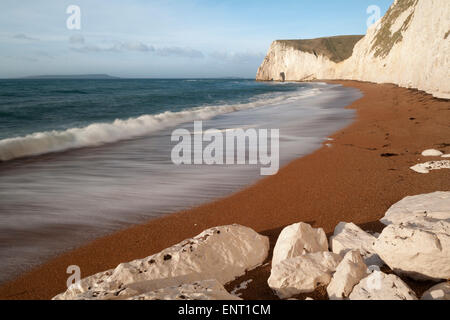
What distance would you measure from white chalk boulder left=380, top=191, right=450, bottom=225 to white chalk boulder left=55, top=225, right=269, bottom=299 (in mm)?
1764

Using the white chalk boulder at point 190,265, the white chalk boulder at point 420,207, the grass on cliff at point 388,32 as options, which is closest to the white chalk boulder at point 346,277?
the white chalk boulder at point 190,265

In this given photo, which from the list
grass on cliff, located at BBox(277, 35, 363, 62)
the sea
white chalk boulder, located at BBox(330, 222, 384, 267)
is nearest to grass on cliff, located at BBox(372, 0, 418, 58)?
the sea

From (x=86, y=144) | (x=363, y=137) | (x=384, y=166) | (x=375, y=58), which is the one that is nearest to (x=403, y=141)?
(x=363, y=137)

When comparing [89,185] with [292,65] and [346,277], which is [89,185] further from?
[292,65]

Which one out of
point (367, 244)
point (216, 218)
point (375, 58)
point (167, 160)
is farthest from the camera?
point (375, 58)

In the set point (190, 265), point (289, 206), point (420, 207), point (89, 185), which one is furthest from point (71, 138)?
point (420, 207)

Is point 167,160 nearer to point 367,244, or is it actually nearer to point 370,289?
point 367,244

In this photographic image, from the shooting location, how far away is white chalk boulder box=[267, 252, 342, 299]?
2.30m

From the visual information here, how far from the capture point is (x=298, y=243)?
2.69 meters

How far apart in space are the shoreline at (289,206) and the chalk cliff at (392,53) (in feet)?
43.3

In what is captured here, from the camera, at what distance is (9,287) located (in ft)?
9.50

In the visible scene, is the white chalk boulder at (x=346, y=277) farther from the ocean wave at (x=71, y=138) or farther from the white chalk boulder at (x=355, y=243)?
the ocean wave at (x=71, y=138)

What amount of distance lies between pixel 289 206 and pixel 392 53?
38654 mm
